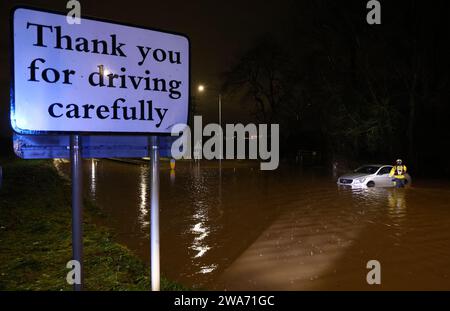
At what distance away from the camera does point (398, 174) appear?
18.9 metres

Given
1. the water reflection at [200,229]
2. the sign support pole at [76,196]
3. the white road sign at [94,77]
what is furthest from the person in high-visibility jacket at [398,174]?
the sign support pole at [76,196]

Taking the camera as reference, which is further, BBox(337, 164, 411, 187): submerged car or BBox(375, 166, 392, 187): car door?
BBox(375, 166, 392, 187): car door

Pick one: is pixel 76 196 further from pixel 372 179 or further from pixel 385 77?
pixel 385 77

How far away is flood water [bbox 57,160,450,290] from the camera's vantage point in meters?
6.18

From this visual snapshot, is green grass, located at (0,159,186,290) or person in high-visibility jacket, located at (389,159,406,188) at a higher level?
person in high-visibility jacket, located at (389,159,406,188)

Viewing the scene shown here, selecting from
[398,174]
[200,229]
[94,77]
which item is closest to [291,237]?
[200,229]

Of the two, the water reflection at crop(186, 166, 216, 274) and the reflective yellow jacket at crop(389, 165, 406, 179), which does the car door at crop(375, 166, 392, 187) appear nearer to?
the reflective yellow jacket at crop(389, 165, 406, 179)

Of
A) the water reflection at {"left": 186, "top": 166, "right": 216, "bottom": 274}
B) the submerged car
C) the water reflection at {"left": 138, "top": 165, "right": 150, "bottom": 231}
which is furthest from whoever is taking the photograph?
the submerged car

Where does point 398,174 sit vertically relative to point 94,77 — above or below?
below

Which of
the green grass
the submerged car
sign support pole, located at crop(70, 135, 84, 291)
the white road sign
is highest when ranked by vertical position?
the white road sign

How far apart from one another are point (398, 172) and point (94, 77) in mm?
18669

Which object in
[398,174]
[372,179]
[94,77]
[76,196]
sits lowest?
[372,179]

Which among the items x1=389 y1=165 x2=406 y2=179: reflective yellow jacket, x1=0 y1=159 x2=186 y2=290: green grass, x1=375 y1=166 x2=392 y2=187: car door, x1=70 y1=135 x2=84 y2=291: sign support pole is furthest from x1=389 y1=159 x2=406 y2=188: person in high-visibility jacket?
x1=70 y1=135 x2=84 y2=291: sign support pole

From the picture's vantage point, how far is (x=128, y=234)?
30.1ft
